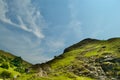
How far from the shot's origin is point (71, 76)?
183 meters

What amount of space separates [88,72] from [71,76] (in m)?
20.3

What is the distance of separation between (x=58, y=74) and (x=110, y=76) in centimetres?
3552

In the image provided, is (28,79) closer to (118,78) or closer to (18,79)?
(18,79)

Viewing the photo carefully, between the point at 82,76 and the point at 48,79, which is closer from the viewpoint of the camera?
the point at 48,79

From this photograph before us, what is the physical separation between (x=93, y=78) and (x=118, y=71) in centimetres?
1954

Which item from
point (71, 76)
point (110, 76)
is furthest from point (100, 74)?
point (71, 76)

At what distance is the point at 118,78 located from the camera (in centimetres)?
18512

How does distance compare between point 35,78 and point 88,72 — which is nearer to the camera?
point 35,78

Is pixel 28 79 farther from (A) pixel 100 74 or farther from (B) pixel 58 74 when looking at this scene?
(A) pixel 100 74

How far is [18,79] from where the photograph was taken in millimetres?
177750

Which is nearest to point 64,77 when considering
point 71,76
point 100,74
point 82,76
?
point 71,76

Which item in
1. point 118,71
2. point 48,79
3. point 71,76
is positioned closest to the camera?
point 48,79

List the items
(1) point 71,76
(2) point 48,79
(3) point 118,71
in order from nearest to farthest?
(2) point 48,79 < (1) point 71,76 < (3) point 118,71

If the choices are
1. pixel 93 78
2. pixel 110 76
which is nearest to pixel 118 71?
pixel 110 76
